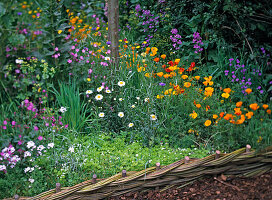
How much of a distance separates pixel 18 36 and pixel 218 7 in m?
2.48

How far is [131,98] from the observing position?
363 cm

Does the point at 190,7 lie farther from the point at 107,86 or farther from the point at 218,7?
the point at 107,86

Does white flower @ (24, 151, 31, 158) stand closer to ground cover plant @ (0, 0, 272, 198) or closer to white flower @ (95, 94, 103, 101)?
ground cover plant @ (0, 0, 272, 198)

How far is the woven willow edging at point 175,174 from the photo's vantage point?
2.69 meters

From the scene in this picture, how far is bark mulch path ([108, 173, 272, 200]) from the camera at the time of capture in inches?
99.7

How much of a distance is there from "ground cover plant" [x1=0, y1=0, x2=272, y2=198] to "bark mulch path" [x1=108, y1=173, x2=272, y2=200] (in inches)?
9.3

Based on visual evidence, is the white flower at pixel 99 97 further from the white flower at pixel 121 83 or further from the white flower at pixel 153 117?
the white flower at pixel 153 117

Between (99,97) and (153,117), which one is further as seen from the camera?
(99,97)

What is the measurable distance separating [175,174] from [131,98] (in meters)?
1.15

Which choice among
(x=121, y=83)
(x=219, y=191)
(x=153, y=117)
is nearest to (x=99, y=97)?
(x=121, y=83)

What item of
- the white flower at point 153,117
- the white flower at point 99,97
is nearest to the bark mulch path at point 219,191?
the white flower at point 153,117

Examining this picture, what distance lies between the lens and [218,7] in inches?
157

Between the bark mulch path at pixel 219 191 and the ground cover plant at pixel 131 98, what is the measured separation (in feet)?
0.77

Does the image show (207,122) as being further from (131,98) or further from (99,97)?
(99,97)
